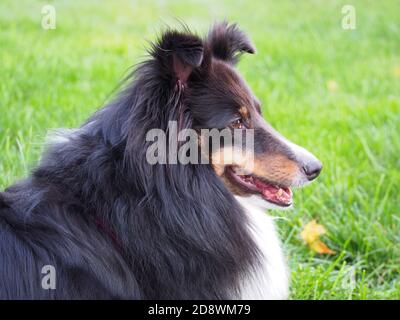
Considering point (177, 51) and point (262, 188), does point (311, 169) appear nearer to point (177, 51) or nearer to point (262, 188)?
point (262, 188)

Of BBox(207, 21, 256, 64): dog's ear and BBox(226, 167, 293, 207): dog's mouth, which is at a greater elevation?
BBox(207, 21, 256, 64): dog's ear

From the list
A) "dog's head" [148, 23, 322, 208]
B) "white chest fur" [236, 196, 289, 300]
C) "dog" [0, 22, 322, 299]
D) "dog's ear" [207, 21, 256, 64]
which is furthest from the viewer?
"dog's ear" [207, 21, 256, 64]

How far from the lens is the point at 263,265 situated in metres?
2.81

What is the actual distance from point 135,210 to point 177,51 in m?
0.72

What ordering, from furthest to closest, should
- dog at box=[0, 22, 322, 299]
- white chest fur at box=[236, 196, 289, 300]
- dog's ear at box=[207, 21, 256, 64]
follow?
1. dog's ear at box=[207, 21, 256, 64]
2. white chest fur at box=[236, 196, 289, 300]
3. dog at box=[0, 22, 322, 299]

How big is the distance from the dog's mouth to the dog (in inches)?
1.3

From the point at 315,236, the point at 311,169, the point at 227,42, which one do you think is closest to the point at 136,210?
the point at 311,169

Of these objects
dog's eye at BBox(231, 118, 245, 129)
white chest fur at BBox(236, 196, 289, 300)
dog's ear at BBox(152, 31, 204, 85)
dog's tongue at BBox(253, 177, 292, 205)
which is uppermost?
dog's ear at BBox(152, 31, 204, 85)

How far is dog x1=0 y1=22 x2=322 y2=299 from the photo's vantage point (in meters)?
2.35

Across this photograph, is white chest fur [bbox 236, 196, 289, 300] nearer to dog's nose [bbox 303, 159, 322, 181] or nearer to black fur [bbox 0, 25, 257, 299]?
black fur [bbox 0, 25, 257, 299]

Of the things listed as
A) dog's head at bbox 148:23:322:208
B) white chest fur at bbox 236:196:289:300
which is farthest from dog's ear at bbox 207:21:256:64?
white chest fur at bbox 236:196:289:300
